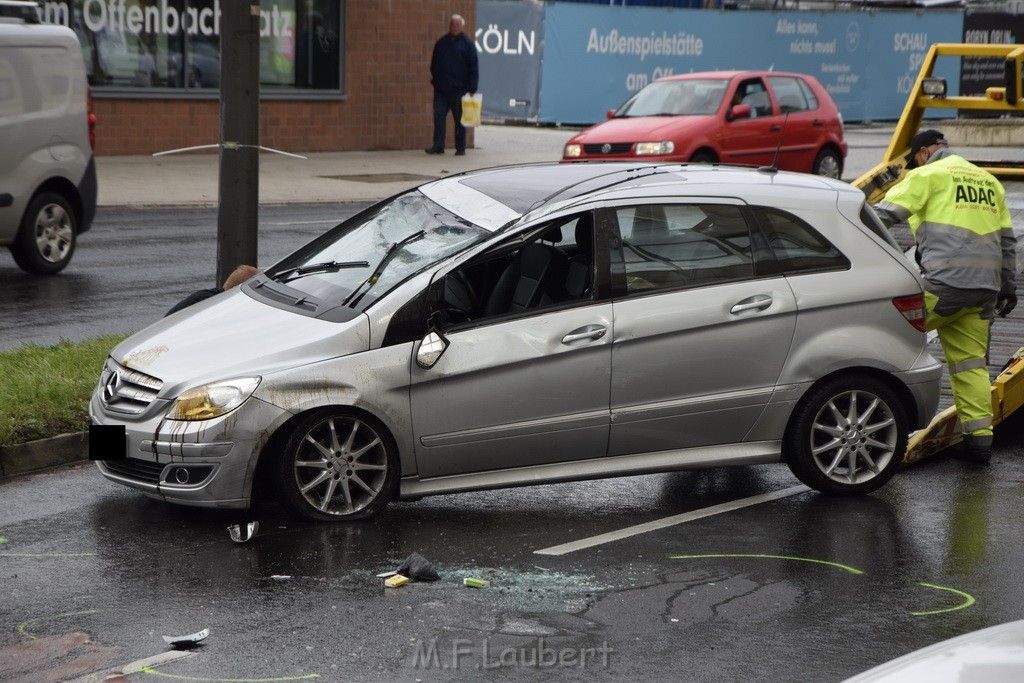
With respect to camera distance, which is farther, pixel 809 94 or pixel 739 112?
pixel 809 94

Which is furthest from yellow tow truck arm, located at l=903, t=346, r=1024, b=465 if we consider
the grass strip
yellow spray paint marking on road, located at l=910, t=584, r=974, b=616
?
the grass strip

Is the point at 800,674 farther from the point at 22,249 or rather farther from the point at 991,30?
the point at 991,30

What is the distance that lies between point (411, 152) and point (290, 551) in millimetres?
20804

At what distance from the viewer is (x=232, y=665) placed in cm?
497

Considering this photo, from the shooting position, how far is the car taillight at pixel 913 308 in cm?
736

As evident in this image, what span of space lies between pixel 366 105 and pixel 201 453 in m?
20.3

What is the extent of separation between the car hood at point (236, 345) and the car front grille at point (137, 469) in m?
0.33

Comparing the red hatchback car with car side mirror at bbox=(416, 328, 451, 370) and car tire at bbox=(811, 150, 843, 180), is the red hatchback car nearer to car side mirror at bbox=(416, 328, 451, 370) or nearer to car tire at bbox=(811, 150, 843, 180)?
car tire at bbox=(811, 150, 843, 180)

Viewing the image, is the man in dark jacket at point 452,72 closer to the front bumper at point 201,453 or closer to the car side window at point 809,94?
the car side window at point 809,94

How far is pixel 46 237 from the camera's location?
13.0 metres

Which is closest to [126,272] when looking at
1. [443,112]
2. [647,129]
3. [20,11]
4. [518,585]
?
[20,11]

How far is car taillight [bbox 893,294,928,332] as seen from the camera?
7.36 metres

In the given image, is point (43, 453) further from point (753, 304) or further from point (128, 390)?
point (753, 304)

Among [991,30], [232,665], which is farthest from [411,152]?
[232,665]
